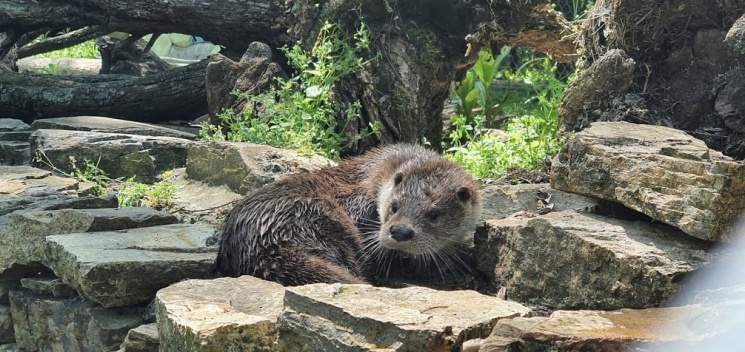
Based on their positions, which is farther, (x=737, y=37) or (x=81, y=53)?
(x=81, y=53)

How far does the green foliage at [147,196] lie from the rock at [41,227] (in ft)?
3.37

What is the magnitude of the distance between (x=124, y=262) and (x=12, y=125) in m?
3.82

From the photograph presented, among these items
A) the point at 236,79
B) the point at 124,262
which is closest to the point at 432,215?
the point at 124,262

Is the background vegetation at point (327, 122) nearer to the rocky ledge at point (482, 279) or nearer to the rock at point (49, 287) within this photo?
the rocky ledge at point (482, 279)

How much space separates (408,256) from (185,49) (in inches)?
463

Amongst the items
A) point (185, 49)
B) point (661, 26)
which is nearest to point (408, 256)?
point (661, 26)

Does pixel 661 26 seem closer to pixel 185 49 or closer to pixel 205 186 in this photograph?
pixel 205 186

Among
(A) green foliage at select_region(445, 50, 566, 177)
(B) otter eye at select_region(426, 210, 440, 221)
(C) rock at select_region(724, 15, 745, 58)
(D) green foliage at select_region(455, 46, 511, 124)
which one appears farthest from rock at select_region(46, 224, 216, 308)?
(D) green foliage at select_region(455, 46, 511, 124)

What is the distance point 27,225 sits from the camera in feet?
14.6

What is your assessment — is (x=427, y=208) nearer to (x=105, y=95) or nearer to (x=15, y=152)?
(x=15, y=152)

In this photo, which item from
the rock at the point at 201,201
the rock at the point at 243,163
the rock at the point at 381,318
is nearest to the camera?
the rock at the point at 381,318

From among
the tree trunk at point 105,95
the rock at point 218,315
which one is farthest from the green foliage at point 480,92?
the rock at point 218,315

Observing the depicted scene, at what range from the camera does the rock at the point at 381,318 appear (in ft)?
8.99

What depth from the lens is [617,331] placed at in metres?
2.68
